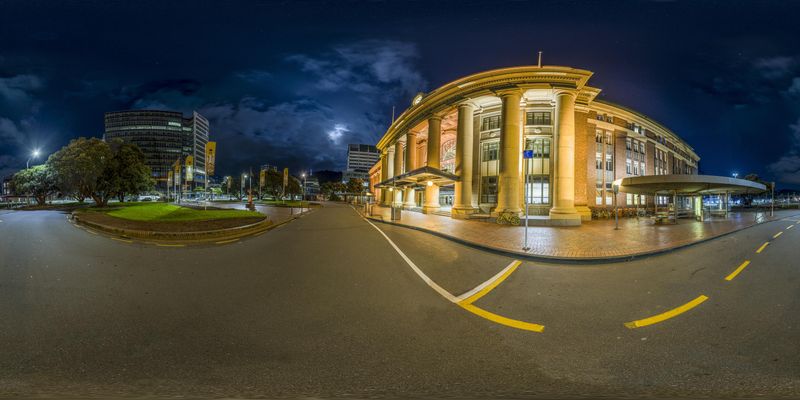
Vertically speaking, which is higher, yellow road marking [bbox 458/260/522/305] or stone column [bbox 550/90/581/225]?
stone column [bbox 550/90/581/225]

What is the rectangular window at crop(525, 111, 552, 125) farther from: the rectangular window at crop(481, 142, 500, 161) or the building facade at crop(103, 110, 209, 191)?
the building facade at crop(103, 110, 209, 191)

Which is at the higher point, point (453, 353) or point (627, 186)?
point (627, 186)

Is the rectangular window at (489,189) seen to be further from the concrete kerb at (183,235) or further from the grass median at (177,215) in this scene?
the concrete kerb at (183,235)

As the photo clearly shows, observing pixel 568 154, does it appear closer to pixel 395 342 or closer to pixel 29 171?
pixel 395 342

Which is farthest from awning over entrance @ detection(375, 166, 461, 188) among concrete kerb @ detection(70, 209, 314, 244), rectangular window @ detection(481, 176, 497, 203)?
concrete kerb @ detection(70, 209, 314, 244)

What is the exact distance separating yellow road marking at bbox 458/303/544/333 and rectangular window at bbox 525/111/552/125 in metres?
26.1

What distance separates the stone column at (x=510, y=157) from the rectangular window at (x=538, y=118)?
3800mm

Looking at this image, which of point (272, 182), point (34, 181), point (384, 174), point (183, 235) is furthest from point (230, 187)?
point (183, 235)

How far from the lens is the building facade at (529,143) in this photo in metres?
23.3

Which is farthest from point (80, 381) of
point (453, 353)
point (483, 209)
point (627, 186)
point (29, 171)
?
point (29, 171)

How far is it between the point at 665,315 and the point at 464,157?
23.5m

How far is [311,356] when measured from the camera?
3.53 m

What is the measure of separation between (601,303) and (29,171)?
63.1 meters

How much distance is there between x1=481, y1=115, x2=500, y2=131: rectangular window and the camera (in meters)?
29.5
